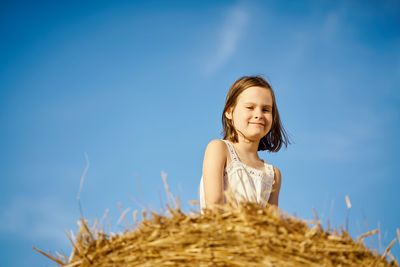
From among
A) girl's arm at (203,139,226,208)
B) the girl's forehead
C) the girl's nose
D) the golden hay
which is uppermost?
the girl's forehead

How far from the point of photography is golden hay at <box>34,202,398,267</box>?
154 cm

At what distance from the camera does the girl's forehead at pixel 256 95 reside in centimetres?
315

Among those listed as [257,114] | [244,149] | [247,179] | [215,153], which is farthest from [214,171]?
[257,114]

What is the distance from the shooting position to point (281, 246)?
1.55 meters

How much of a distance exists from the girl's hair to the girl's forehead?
0.16 feet

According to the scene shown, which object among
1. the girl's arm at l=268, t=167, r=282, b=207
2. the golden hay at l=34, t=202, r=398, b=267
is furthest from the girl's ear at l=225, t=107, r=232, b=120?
the golden hay at l=34, t=202, r=398, b=267

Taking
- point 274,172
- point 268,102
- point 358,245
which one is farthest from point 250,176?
point 358,245

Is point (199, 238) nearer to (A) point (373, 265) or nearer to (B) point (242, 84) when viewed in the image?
(A) point (373, 265)

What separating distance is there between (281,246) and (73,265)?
36.8 inches

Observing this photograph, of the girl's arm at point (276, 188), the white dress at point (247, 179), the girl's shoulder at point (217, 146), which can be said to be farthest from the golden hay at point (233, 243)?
the girl's arm at point (276, 188)

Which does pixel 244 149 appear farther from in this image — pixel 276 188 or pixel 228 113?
pixel 276 188

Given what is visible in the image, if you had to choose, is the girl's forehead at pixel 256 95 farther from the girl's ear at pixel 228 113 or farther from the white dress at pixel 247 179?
the white dress at pixel 247 179

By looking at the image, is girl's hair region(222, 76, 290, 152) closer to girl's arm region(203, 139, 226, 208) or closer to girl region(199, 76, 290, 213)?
girl region(199, 76, 290, 213)

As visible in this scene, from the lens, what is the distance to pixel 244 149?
3.23 meters
